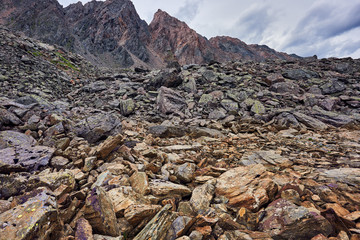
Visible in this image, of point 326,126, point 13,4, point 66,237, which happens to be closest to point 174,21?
point 13,4

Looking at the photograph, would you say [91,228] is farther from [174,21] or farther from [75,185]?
[174,21]

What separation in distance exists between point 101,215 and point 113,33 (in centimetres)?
11433

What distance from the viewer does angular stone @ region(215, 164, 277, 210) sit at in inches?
135

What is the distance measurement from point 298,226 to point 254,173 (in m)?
1.78

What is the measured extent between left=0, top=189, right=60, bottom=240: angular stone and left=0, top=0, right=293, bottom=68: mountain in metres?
83.6

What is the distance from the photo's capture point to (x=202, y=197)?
12.0ft

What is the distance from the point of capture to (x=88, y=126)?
23.0 feet

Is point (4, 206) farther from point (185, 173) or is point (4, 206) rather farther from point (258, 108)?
point (258, 108)

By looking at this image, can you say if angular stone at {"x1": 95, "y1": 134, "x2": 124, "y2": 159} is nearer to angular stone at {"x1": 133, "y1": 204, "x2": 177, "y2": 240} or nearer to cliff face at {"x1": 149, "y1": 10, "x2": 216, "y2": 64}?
angular stone at {"x1": 133, "y1": 204, "x2": 177, "y2": 240}

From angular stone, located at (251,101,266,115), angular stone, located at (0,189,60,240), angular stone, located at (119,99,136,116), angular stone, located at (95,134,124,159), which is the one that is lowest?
angular stone, located at (0,189,60,240)

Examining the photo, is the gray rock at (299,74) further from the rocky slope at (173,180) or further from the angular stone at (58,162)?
the angular stone at (58,162)

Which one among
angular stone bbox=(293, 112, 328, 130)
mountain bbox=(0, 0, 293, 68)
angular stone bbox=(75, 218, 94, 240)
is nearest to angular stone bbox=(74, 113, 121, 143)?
angular stone bbox=(75, 218, 94, 240)

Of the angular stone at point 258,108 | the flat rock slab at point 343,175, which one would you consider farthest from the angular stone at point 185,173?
the angular stone at point 258,108

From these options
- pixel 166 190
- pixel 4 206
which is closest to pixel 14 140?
pixel 4 206
